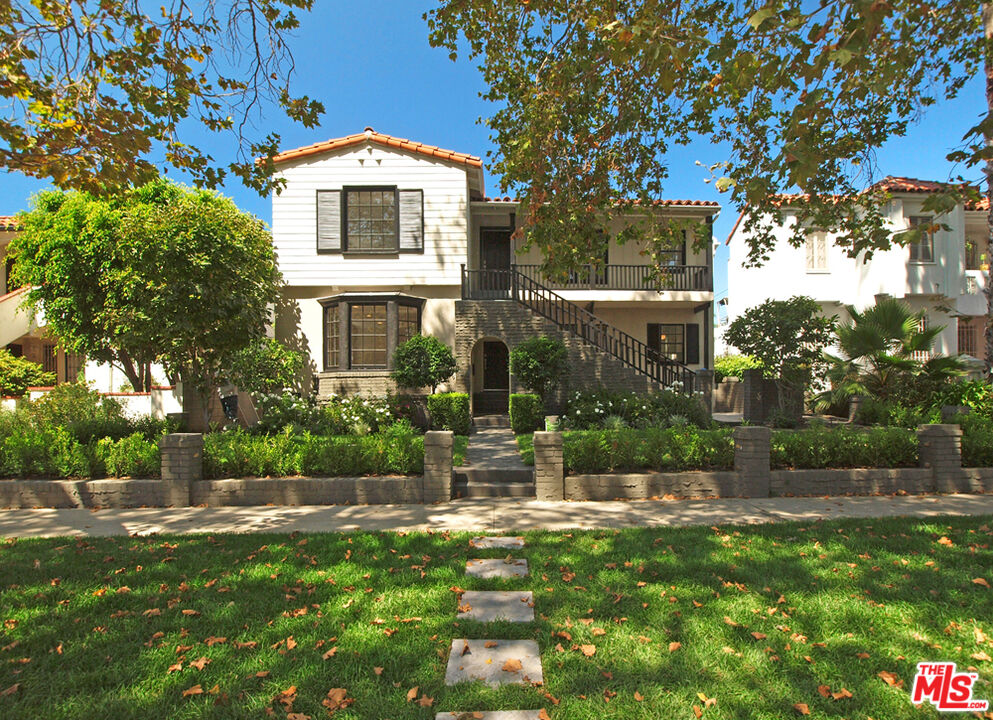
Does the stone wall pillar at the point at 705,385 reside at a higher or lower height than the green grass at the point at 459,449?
higher

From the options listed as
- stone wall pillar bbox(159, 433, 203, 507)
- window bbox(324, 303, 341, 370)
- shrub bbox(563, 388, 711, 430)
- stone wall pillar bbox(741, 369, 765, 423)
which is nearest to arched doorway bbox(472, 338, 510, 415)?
window bbox(324, 303, 341, 370)

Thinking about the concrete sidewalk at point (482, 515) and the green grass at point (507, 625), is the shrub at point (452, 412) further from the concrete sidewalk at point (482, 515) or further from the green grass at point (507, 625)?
the green grass at point (507, 625)

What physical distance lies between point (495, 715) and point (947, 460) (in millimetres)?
8041

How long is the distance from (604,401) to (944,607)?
810 cm

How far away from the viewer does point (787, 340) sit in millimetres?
11836

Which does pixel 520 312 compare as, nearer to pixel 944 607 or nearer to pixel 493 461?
pixel 493 461

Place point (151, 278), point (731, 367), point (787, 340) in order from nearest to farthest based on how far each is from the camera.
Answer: point (151, 278) → point (787, 340) → point (731, 367)

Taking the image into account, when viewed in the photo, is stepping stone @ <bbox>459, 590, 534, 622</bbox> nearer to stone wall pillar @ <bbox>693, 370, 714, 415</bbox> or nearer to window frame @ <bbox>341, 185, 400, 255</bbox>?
stone wall pillar @ <bbox>693, 370, 714, 415</bbox>

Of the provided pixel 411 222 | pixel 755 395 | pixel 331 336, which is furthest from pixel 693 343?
pixel 331 336

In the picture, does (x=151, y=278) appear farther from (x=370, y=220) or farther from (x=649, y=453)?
(x=649, y=453)

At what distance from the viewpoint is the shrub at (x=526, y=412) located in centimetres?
1260

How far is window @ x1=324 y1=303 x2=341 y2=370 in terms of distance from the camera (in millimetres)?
14797

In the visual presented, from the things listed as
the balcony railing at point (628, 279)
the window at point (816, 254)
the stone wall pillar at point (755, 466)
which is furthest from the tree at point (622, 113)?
the window at point (816, 254)

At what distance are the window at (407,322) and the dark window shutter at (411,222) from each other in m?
1.72
